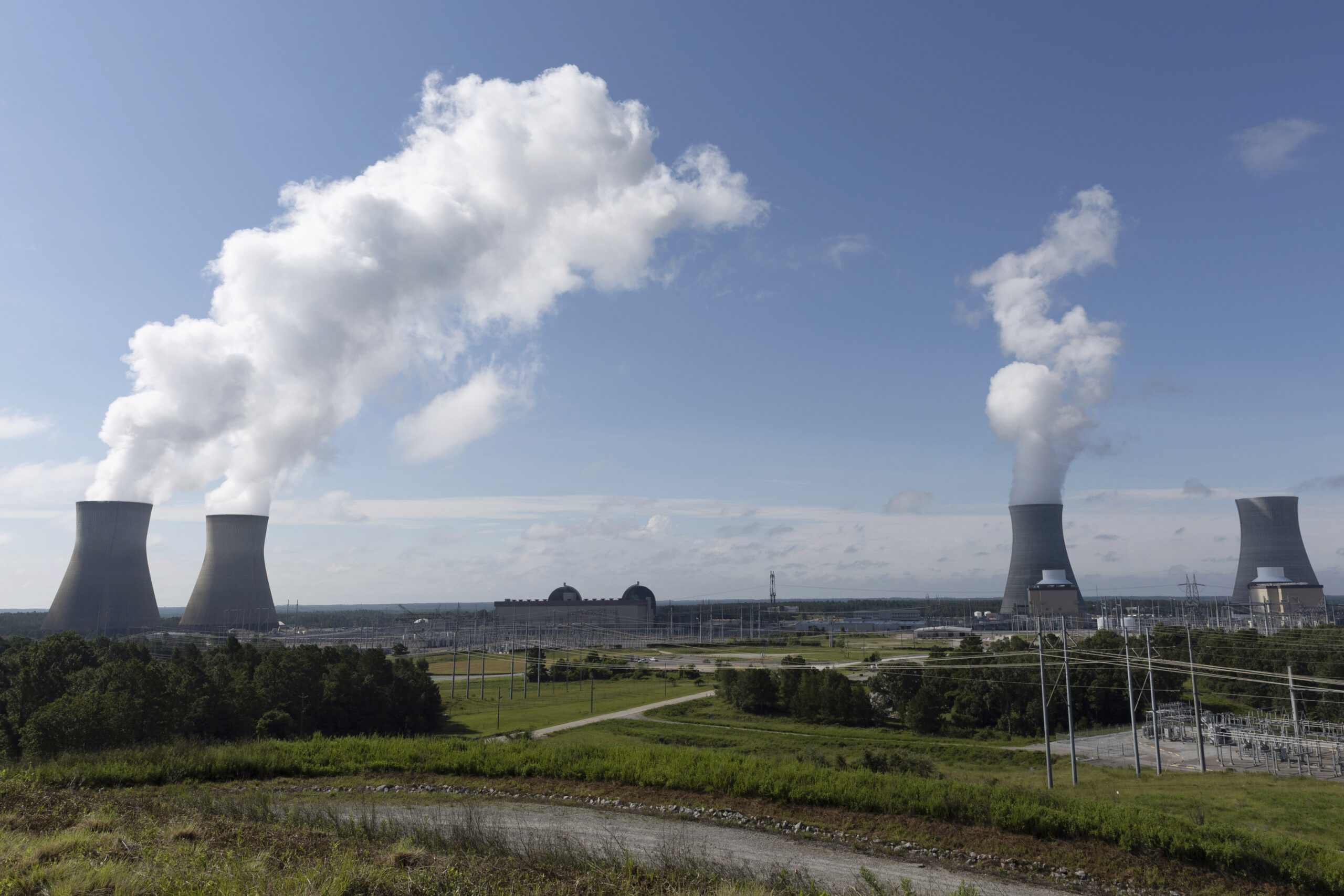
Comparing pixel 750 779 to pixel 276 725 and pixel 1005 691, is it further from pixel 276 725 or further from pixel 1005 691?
pixel 1005 691

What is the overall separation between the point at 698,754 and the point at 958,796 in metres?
6.06

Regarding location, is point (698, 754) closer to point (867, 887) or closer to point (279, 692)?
point (867, 887)

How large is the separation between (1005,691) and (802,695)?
408 inches

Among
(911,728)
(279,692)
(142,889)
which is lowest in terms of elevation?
(911,728)

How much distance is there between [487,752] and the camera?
59.8 feet

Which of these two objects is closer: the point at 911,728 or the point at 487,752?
the point at 487,752

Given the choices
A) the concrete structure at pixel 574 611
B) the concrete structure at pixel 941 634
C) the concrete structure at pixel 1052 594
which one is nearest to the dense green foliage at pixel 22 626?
the concrete structure at pixel 574 611

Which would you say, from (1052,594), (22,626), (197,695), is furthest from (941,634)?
(22,626)

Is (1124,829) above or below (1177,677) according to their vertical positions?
above

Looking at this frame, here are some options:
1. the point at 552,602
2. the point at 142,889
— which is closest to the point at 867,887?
the point at 142,889

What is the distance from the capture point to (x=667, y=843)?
40.2 ft

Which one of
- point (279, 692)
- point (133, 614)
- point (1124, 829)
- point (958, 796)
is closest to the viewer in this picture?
point (1124, 829)

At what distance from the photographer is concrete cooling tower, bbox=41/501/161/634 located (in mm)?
51531

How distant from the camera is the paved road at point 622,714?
110 ft
